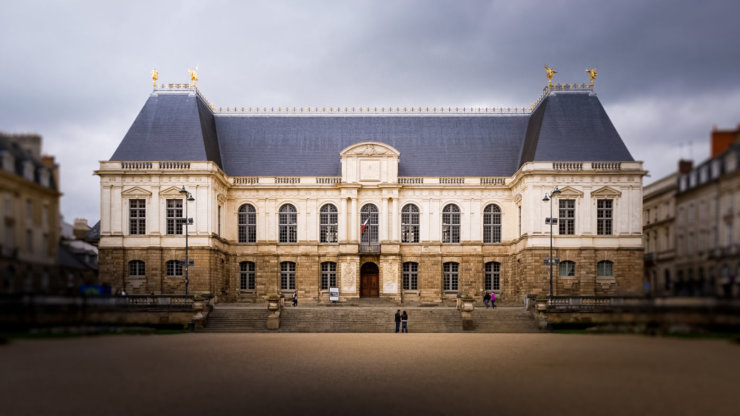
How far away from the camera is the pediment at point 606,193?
181 ft

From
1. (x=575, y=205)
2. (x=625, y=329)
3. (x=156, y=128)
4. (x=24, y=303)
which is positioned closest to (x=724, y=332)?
(x=625, y=329)

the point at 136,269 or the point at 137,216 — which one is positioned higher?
the point at 137,216

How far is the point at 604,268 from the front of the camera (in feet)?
178

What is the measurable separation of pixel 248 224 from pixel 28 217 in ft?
188

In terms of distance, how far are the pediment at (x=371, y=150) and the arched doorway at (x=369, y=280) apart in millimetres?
10394

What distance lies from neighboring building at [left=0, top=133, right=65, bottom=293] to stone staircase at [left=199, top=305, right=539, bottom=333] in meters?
35.9

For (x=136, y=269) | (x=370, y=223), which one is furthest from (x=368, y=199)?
(x=136, y=269)

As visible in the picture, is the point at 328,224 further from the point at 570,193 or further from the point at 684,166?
the point at 684,166

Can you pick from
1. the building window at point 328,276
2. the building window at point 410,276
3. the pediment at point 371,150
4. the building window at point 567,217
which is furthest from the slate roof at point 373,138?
the building window at point 410,276

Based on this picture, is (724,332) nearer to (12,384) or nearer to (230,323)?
(12,384)

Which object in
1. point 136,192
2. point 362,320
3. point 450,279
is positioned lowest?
point 362,320

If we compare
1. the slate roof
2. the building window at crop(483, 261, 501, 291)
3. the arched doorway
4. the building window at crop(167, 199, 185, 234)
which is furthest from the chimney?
the building window at crop(483, 261, 501, 291)

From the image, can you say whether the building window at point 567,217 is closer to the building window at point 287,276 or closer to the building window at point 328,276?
the building window at point 328,276

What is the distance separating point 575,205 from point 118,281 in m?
37.9
